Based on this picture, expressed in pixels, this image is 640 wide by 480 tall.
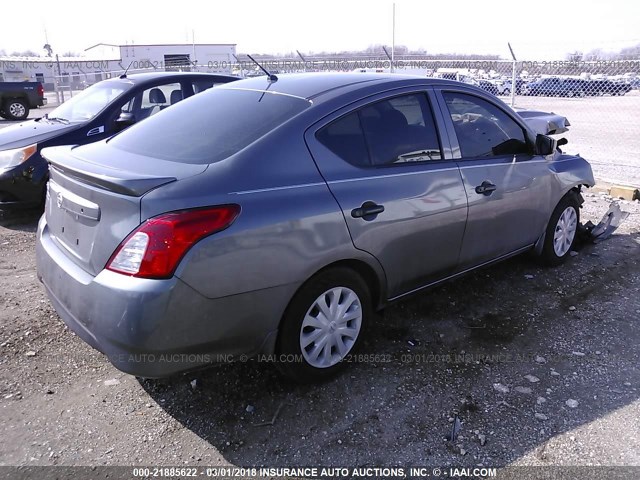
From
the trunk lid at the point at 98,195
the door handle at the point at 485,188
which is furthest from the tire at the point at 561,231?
the trunk lid at the point at 98,195

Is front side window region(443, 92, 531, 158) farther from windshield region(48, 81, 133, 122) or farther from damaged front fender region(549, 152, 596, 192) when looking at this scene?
windshield region(48, 81, 133, 122)

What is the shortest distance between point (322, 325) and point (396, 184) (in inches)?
37.6

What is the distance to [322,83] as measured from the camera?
337 cm

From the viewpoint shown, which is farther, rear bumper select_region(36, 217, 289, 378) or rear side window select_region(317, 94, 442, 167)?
rear side window select_region(317, 94, 442, 167)

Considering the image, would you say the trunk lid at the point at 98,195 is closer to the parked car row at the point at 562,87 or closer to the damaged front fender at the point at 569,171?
the damaged front fender at the point at 569,171

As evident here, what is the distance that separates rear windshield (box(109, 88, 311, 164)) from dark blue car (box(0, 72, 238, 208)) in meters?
3.16

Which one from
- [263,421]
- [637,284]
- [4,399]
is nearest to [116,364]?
[263,421]

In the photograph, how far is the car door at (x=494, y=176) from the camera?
3.71m

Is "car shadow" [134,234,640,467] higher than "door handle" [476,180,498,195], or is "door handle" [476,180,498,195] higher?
"door handle" [476,180,498,195]

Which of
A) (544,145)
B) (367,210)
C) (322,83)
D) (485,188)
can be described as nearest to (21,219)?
(322,83)

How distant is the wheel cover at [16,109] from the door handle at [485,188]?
810 inches

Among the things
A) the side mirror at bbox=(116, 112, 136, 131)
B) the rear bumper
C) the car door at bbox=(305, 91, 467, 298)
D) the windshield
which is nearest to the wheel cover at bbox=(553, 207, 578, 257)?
the car door at bbox=(305, 91, 467, 298)

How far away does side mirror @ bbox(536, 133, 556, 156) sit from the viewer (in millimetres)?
4305

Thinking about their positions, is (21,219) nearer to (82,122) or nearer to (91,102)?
(82,122)
